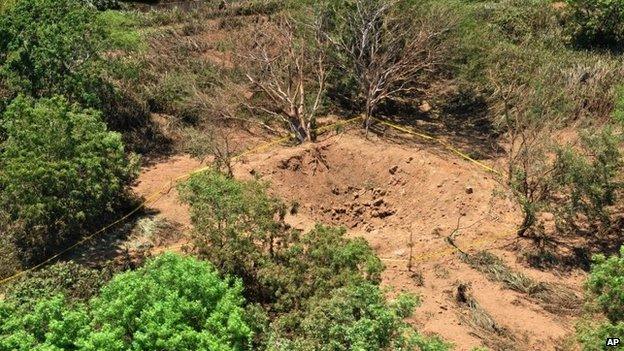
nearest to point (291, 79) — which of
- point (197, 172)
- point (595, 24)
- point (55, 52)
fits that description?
point (197, 172)

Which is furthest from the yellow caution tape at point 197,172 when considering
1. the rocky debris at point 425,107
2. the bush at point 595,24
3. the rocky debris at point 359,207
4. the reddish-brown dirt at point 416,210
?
the bush at point 595,24

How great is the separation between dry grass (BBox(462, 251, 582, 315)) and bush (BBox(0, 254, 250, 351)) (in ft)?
19.2

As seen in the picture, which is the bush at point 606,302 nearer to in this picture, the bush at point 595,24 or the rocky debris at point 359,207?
the rocky debris at point 359,207

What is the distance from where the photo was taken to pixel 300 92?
18750mm

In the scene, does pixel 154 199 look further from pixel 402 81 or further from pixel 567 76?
pixel 567 76

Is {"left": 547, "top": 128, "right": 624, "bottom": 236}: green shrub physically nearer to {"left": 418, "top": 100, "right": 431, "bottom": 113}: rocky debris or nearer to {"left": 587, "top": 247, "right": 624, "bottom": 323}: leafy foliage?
{"left": 587, "top": 247, "right": 624, "bottom": 323}: leafy foliage

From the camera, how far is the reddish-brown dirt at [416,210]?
41.2ft

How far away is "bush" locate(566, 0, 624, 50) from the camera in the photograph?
22219 millimetres

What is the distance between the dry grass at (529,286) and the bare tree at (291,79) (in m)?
6.17

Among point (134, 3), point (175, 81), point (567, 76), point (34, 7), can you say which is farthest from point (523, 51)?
point (134, 3)

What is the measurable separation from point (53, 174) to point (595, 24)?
17680 millimetres

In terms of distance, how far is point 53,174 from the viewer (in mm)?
12891

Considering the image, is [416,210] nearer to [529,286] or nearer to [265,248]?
[529,286]

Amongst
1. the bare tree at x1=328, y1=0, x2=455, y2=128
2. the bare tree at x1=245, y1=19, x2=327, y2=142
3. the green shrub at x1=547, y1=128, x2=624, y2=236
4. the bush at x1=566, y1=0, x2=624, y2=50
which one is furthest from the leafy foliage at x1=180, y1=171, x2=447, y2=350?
the bush at x1=566, y1=0, x2=624, y2=50
